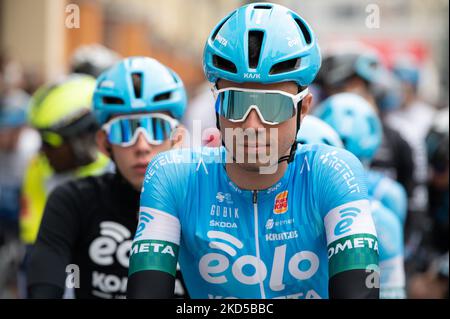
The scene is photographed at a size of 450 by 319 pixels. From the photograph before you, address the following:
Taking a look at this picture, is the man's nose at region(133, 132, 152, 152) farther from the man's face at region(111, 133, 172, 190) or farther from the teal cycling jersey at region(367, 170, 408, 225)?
the teal cycling jersey at region(367, 170, 408, 225)

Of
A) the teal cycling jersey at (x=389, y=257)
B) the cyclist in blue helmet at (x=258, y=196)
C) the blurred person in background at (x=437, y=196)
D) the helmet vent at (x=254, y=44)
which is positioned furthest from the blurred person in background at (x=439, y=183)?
the helmet vent at (x=254, y=44)

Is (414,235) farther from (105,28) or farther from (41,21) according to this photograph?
(105,28)

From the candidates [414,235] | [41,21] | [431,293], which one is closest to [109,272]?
[431,293]

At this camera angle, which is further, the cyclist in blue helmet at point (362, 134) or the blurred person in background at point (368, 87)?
the blurred person in background at point (368, 87)

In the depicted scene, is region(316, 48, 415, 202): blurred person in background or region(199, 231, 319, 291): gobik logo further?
region(316, 48, 415, 202): blurred person in background

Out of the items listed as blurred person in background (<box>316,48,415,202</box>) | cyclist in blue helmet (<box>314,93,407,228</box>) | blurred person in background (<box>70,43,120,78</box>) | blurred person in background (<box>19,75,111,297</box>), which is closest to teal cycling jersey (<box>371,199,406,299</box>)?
cyclist in blue helmet (<box>314,93,407,228</box>)

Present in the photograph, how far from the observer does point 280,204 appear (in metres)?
3.81

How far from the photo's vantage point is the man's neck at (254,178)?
12.6 feet

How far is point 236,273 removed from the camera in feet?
12.5

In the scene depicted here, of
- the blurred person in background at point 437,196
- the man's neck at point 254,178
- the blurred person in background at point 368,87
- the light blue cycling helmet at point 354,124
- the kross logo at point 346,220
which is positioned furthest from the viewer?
the blurred person in background at point 368,87

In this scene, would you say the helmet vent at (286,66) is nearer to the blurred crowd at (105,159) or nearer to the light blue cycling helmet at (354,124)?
the blurred crowd at (105,159)

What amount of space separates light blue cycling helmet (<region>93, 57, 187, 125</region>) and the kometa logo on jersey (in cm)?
133

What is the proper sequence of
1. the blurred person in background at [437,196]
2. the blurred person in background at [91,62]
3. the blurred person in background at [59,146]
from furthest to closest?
the blurred person in background at [91,62], the blurred person in background at [437,196], the blurred person in background at [59,146]

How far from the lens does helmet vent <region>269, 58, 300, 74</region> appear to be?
366 centimetres
